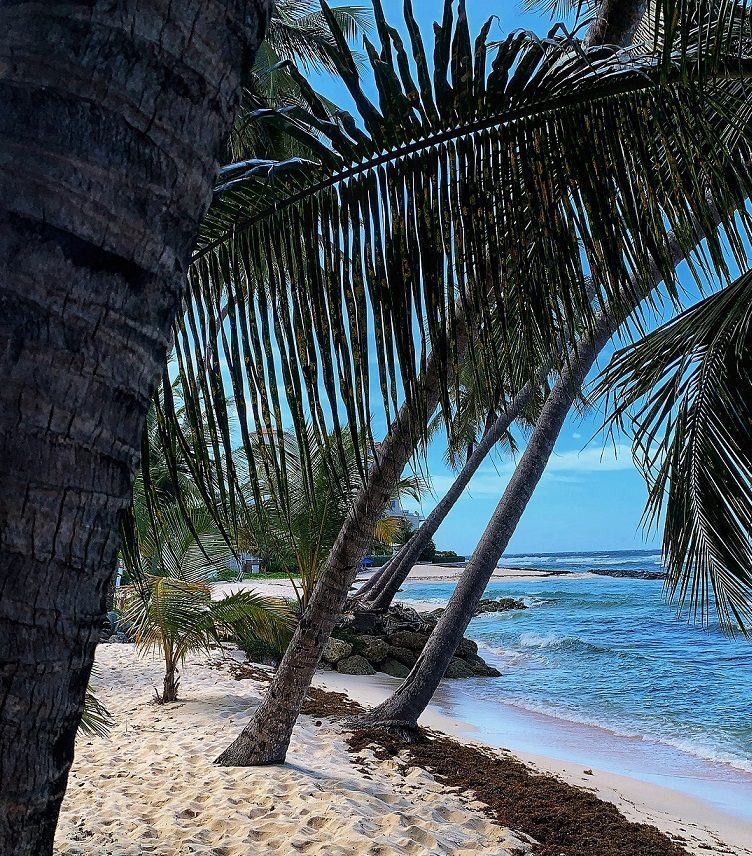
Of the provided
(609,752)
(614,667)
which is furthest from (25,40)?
(614,667)

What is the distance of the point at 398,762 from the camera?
622 cm

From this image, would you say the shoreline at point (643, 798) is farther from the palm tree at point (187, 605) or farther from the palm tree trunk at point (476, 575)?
the palm tree at point (187, 605)

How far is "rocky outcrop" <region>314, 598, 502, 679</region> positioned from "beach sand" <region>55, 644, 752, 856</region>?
4433 mm

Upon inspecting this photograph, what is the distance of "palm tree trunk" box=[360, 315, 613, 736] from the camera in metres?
7.20

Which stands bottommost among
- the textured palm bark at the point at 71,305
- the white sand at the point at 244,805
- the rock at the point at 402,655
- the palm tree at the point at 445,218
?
the white sand at the point at 244,805

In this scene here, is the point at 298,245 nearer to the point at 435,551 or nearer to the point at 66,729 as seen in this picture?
the point at 66,729

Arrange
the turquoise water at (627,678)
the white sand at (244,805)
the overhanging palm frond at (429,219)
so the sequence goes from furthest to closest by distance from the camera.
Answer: the turquoise water at (627,678)
the white sand at (244,805)
the overhanging palm frond at (429,219)

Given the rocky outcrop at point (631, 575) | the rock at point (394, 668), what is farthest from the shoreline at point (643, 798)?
the rocky outcrop at point (631, 575)

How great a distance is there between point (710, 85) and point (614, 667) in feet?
57.5

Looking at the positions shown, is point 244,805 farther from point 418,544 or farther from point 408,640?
point 418,544

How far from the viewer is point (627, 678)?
16.3 meters

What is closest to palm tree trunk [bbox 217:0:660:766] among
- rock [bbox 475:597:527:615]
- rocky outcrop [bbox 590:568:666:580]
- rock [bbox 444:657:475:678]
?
rock [bbox 444:657:475:678]

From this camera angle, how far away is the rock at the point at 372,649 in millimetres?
12500

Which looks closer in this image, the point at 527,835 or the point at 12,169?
the point at 12,169
